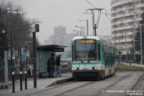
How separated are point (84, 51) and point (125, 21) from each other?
11204cm

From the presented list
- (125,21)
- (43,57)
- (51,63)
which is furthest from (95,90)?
(125,21)

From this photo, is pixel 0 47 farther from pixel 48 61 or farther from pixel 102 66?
pixel 102 66

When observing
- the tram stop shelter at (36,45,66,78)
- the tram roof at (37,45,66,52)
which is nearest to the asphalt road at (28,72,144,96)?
the tram roof at (37,45,66,52)

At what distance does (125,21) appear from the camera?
141000 millimetres

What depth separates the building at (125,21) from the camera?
133 meters

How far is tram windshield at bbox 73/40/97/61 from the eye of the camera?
3038 cm

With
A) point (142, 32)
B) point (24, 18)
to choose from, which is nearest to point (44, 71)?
point (24, 18)

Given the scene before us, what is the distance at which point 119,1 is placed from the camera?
5615 inches

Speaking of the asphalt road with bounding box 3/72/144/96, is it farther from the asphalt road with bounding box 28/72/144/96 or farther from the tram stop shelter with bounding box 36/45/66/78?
the tram stop shelter with bounding box 36/45/66/78

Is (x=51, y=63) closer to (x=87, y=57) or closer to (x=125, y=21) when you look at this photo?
(x=87, y=57)

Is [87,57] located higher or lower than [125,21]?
lower

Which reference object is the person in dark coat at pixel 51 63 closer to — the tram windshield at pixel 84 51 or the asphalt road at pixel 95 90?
the tram windshield at pixel 84 51

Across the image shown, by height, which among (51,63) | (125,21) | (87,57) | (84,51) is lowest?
(51,63)

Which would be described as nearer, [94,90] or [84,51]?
[94,90]
